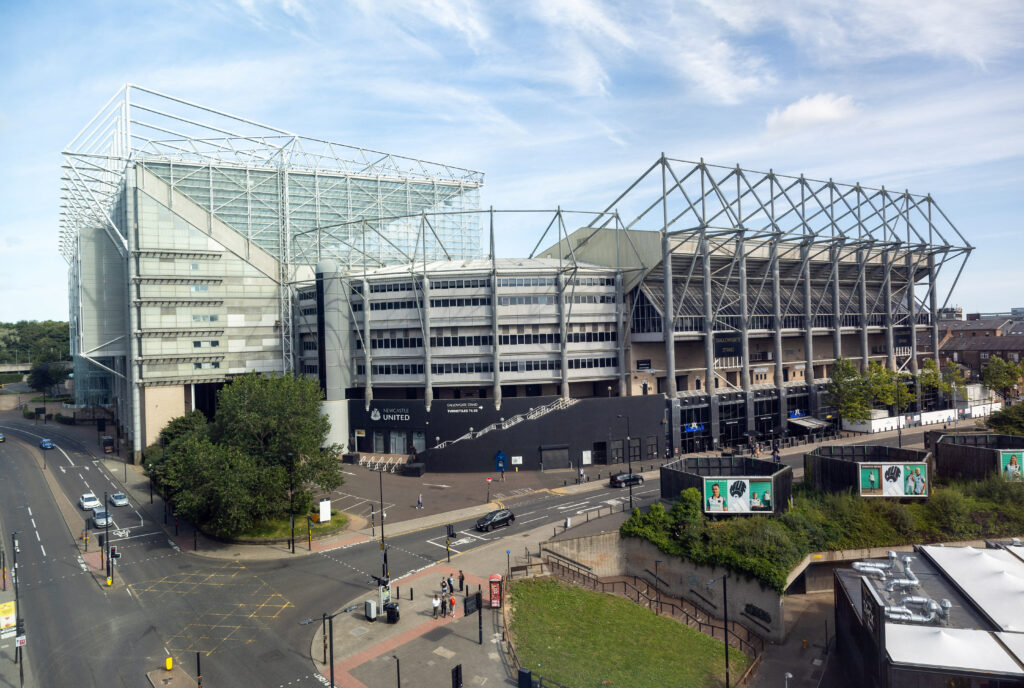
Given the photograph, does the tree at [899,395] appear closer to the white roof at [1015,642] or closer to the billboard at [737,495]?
the billboard at [737,495]

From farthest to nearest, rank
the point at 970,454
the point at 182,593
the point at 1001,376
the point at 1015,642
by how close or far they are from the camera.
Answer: the point at 1001,376 < the point at 970,454 < the point at 182,593 < the point at 1015,642

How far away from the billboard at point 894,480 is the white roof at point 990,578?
916cm

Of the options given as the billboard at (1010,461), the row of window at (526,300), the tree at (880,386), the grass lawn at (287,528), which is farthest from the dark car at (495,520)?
the tree at (880,386)

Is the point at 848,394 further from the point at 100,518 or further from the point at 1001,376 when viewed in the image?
the point at 100,518

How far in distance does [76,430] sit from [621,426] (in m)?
97.1

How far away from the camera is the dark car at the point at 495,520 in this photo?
4728 cm

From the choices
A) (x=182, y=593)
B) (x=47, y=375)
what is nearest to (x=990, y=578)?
(x=182, y=593)

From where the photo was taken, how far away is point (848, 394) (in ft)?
271

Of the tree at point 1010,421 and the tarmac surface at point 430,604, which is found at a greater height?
the tree at point 1010,421

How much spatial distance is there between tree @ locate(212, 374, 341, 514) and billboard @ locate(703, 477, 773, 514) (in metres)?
26.9

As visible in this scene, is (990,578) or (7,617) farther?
(7,617)

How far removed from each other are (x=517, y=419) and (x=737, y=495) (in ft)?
106

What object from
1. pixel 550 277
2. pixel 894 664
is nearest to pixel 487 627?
pixel 894 664

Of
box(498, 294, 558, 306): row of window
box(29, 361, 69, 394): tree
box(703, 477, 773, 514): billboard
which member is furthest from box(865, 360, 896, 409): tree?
box(29, 361, 69, 394): tree
